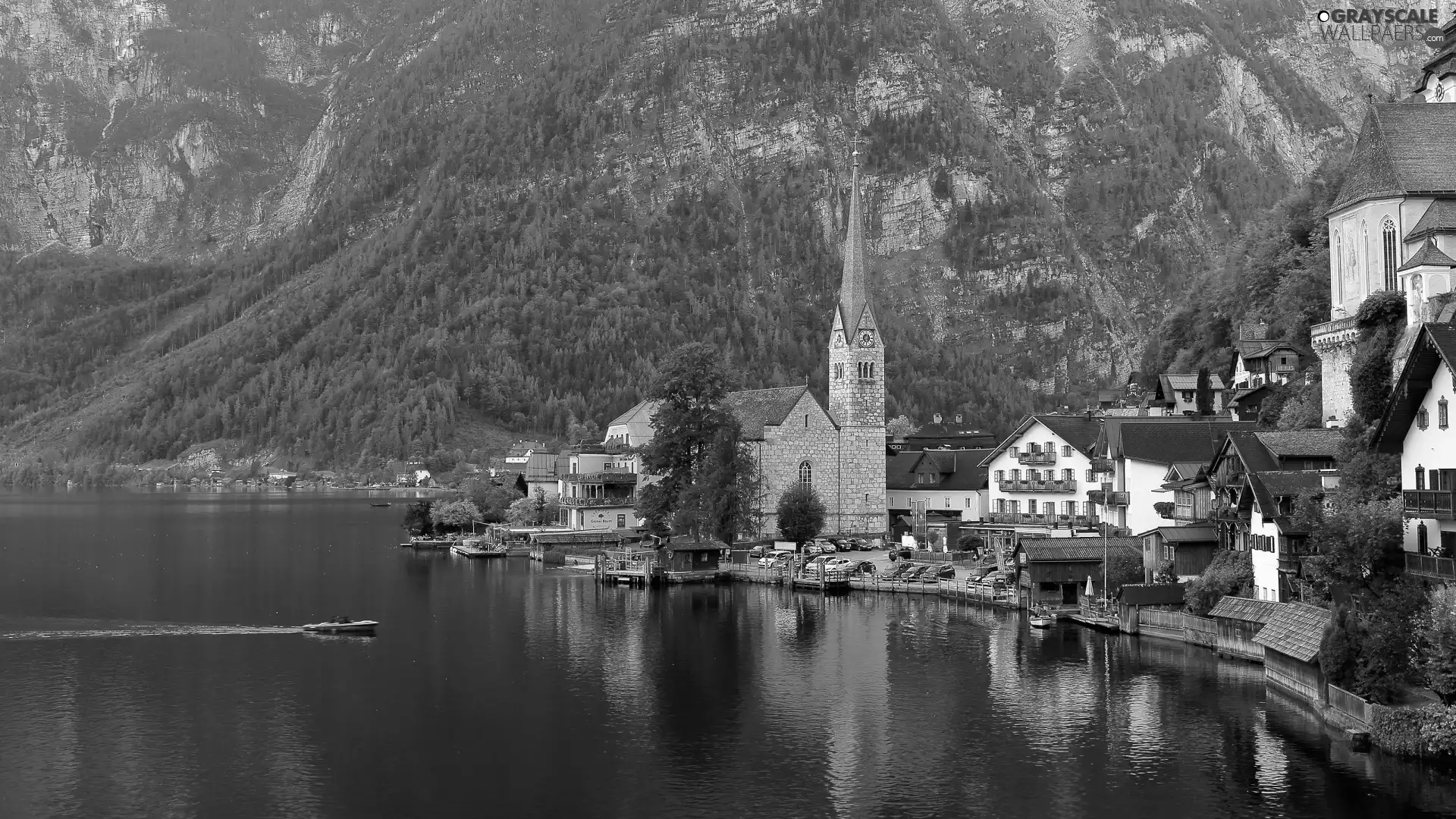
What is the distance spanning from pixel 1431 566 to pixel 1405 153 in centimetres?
3045

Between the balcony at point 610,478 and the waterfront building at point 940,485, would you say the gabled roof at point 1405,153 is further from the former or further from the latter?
the balcony at point 610,478

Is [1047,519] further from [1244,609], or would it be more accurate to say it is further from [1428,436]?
[1428,436]

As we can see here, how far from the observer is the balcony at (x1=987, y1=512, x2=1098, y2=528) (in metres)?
86.2

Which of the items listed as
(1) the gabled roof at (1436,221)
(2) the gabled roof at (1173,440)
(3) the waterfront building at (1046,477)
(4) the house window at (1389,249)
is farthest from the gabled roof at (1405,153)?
(3) the waterfront building at (1046,477)

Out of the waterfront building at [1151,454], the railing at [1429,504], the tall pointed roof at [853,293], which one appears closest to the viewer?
the railing at [1429,504]

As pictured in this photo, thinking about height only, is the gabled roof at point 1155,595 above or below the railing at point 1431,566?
below

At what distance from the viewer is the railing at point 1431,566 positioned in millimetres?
38844

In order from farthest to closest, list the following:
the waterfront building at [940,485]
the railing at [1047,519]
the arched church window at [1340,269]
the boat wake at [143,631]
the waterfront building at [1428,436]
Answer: the waterfront building at [940,485]
the railing at [1047,519]
the boat wake at [143,631]
the arched church window at [1340,269]
the waterfront building at [1428,436]

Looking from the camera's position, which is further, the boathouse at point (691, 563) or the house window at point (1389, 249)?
the boathouse at point (691, 563)

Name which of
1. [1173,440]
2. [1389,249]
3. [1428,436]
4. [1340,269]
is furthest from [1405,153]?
[1428,436]

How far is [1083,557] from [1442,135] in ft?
84.5

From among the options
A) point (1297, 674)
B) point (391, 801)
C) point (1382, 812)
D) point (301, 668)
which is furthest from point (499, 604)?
point (1382, 812)

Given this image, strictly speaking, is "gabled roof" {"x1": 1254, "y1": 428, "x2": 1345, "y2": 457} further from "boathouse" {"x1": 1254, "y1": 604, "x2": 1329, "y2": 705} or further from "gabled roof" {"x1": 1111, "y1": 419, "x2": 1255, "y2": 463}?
"gabled roof" {"x1": 1111, "y1": 419, "x2": 1255, "y2": 463}

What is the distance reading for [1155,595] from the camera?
6203 cm
